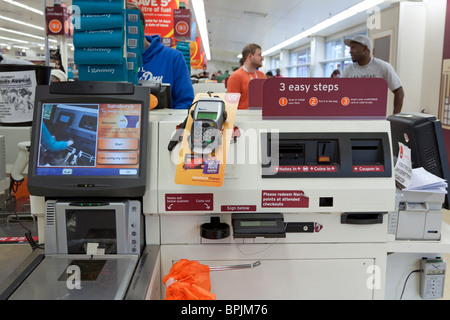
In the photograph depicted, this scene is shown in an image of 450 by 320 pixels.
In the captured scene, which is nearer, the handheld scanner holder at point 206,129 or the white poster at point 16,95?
the handheld scanner holder at point 206,129

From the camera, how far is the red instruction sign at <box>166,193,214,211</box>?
1.33 metres

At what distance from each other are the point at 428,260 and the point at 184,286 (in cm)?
106

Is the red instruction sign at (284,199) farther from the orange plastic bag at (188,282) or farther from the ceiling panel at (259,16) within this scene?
the ceiling panel at (259,16)

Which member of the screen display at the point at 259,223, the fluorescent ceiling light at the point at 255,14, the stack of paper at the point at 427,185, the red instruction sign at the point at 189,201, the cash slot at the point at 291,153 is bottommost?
the screen display at the point at 259,223

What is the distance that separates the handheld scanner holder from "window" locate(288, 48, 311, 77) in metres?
16.2

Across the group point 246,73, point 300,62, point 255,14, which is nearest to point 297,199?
point 246,73

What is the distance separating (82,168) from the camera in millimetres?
1289

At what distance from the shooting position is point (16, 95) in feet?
8.32

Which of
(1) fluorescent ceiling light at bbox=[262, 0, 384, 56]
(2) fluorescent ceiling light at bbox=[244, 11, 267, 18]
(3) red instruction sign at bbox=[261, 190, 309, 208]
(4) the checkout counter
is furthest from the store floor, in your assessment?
(2) fluorescent ceiling light at bbox=[244, 11, 267, 18]

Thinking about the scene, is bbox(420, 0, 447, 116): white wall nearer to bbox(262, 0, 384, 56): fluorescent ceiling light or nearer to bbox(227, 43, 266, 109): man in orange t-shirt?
bbox(262, 0, 384, 56): fluorescent ceiling light

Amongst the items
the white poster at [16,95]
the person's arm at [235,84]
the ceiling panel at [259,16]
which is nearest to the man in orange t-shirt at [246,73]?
the person's arm at [235,84]

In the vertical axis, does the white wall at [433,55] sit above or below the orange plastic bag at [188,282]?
above

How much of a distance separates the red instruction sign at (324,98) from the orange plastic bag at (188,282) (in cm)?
59

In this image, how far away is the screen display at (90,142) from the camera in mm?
1291
